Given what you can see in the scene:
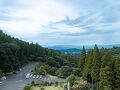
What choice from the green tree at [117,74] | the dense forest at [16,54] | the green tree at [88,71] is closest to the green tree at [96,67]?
the green tree at [88,71]

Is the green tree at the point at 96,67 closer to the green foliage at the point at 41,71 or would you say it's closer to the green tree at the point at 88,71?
the green tree at the point at 88,71

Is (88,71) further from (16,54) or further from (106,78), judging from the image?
(16,54)

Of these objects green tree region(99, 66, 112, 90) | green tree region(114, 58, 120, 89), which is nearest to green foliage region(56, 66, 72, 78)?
green tree region(114, 58, 120, 89)

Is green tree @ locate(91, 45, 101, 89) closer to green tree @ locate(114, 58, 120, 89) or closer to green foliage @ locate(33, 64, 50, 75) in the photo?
green tree @ locate(114, 58, 120, 89)

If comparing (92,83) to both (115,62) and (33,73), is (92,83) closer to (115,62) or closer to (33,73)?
(115,62)

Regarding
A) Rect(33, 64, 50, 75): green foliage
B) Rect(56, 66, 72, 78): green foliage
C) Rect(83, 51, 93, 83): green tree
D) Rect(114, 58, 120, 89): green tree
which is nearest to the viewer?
Rect(114, 58, 120, 89): green tree

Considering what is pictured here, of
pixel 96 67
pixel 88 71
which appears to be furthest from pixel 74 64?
pixel 96 67

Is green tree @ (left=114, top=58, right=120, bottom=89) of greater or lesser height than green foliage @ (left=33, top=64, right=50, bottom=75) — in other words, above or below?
above

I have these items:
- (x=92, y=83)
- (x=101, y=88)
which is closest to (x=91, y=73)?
(x=92, y=83)
